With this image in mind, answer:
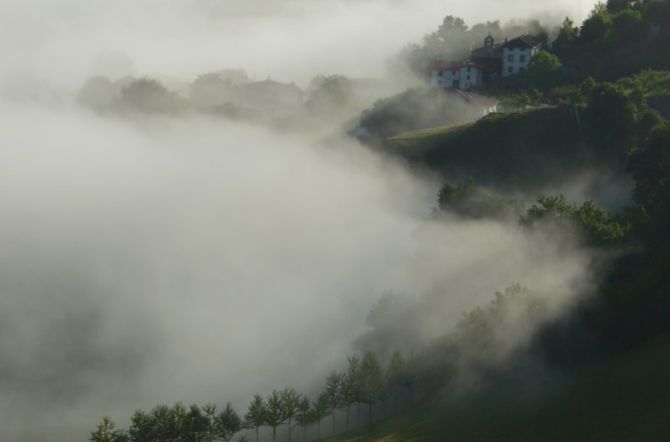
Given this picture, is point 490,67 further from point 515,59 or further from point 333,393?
point 333,393

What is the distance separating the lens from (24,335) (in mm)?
145000

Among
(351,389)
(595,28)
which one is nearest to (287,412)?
(351,389)

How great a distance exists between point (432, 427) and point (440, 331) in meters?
28.4

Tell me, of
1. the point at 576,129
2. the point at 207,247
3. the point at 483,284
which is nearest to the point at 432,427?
the point at 483,284

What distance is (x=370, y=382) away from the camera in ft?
305

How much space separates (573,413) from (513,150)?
7639 centimetres

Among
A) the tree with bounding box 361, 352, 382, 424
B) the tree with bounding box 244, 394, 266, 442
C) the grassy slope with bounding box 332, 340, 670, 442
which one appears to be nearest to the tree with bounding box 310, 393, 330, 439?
the tree with bounding box 361, 352, 382, 424

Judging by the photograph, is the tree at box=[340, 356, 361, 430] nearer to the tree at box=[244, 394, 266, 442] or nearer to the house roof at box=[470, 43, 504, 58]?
the tree at box=[244, 394, 266, 442]

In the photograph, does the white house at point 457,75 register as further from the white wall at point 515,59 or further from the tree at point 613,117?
the tree at point 613,117

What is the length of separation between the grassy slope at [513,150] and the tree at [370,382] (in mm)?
50510

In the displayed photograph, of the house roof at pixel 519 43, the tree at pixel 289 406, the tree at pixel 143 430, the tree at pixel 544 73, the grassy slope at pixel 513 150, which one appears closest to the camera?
the tree at pixel 143 430

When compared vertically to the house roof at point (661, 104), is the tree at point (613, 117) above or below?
below

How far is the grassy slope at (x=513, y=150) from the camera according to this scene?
134 metres

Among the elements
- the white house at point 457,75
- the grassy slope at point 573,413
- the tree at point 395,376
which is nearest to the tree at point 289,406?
the tree at point 395,376
